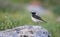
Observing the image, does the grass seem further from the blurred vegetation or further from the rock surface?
the rock surface

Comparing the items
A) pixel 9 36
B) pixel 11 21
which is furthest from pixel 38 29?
pixel 11 21

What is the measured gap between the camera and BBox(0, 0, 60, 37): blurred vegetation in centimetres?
1243

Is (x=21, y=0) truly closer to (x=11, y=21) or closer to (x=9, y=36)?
(x=11, y=21)

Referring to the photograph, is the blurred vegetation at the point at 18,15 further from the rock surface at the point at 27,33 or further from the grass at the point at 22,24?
the rock surface at the point at 27,33

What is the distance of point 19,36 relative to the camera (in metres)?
9.77

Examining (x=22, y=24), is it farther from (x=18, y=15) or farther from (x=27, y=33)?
(x=27, y=33)

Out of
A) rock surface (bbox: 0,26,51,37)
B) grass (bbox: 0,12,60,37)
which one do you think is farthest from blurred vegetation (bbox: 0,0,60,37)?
rock surface (bbox: 0,26,51,37)

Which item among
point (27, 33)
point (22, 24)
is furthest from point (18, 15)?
point (27, 33)

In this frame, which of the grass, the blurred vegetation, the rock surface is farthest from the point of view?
the blurred vegetation

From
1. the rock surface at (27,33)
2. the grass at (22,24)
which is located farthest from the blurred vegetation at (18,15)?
the rock surface at (27,33)

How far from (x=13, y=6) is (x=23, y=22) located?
431 cm

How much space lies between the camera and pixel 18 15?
49.5ft

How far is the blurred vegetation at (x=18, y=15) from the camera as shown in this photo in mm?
12434

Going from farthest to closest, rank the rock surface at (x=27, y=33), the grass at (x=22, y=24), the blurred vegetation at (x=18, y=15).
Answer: the blurred vegetation at (x=18, y=15)
the grass at (x=22, y=24)
the rock surface at (x=27, y=33)
